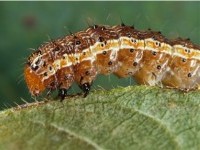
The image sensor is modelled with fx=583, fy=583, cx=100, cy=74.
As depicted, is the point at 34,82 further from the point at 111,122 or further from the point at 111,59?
the point at 111,122

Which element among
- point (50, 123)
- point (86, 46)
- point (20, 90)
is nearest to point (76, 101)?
point (50, 123)

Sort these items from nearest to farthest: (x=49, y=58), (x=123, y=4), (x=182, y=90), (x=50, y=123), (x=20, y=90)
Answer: (x=50, y=123) → (x=182, y=90) → (x=49, y=58) → (x=20, y=90) → (x=123, y=4)

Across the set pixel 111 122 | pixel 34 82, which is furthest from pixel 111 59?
pixel 111 122

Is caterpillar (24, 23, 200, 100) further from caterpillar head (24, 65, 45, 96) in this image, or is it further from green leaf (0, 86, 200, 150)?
green leaf (0, 86, 200, 150)

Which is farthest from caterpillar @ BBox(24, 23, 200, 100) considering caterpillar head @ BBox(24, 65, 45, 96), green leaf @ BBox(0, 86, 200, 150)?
green leaf @ BBox(0, 86, 200, 150)

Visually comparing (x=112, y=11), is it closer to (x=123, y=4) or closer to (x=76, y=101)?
(x=123, y=4)

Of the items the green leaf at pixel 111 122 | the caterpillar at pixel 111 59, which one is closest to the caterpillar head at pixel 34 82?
the caterpillar at pixel 111 59
